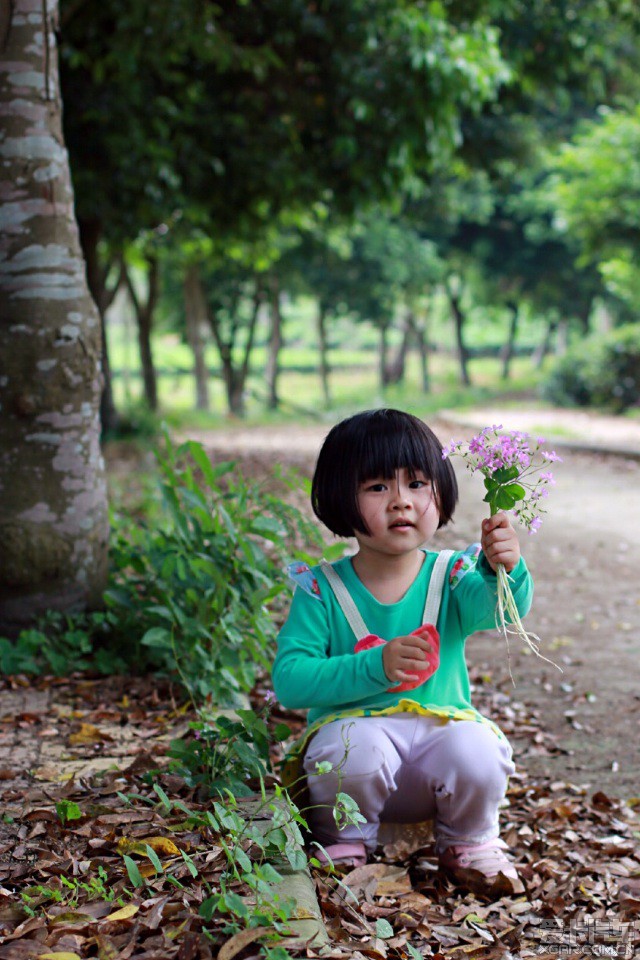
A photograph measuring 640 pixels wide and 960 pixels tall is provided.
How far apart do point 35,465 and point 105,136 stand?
6431mm

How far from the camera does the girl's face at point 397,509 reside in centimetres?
263

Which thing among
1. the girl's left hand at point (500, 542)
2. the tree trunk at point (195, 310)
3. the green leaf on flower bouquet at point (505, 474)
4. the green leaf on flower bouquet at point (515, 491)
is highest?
the tree trunk at point (195, 310)

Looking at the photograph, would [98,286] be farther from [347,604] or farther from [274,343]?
[274,343]

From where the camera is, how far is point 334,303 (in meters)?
29.9

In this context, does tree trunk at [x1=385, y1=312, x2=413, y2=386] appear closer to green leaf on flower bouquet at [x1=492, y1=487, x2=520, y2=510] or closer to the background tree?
the background tree

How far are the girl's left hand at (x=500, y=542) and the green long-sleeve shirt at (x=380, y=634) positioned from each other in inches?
Result: 4.0

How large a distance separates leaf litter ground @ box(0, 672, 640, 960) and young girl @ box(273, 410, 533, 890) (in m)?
0.16

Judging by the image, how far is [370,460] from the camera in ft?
8.66

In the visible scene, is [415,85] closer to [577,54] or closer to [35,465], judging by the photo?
[577,54]

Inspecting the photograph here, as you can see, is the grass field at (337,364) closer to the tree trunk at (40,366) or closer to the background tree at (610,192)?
the background tree at (610,192)

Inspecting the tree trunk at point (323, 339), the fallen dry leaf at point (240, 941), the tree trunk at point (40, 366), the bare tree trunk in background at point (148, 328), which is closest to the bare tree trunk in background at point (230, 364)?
the tree trunk at point (323, 339)

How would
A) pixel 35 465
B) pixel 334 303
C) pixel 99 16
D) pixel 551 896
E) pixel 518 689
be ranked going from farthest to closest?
pixel 334 303 → pixel 99 16 → pixel 518 689 → pixel 35 465 → pixel 551 896

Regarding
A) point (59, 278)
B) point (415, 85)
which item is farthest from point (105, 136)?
point (59, 278)

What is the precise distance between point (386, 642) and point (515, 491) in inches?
20.1
